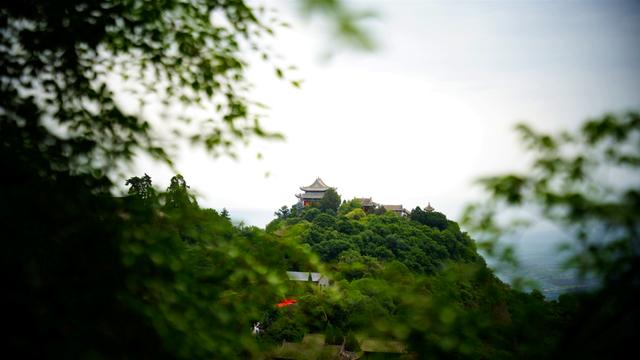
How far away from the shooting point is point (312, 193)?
52844 mm

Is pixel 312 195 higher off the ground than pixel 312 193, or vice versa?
pixel 312 193

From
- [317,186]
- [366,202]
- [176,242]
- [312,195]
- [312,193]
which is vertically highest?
[317,186]

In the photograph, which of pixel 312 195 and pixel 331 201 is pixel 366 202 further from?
pixel 312 195

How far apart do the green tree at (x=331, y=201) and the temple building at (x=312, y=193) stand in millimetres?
9509

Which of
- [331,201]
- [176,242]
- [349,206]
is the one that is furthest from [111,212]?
[349,206]

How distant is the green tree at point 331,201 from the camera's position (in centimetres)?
4075

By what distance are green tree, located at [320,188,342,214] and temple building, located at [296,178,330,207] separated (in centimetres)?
951

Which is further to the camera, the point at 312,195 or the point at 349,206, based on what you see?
the point at 312,195

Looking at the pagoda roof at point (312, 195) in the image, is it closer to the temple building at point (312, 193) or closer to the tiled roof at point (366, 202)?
the temple building at point (312, 193)

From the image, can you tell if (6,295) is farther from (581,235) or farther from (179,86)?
(581,235)

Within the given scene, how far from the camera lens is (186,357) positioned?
134 centimetres

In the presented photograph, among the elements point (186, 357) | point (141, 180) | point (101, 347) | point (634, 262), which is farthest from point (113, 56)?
point (634, 262)

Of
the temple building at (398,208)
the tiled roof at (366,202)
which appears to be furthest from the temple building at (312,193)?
the temple building at (398,208)

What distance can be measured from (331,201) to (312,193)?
1173cm
